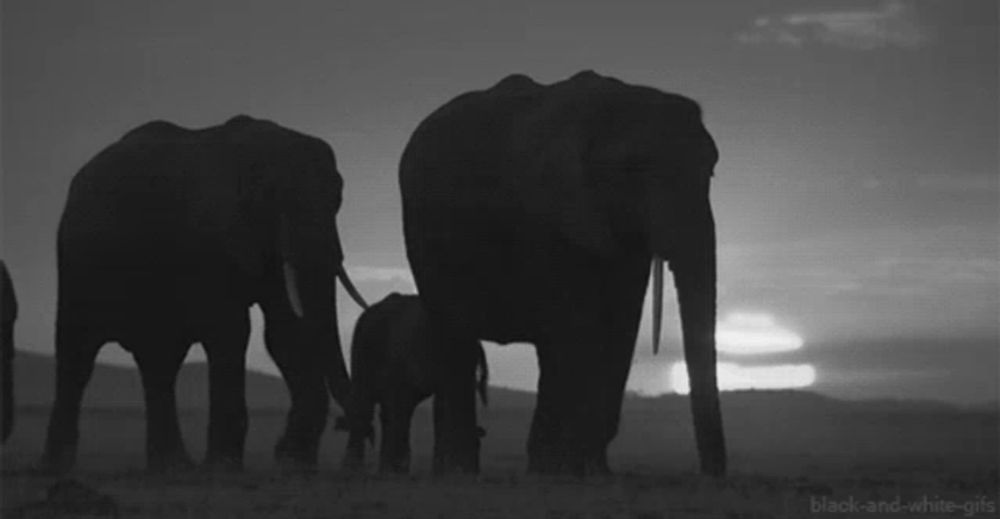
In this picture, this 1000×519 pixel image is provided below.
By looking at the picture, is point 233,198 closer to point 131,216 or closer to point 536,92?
point 131,216

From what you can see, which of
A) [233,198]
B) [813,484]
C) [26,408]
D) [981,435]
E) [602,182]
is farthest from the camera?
[26,408]

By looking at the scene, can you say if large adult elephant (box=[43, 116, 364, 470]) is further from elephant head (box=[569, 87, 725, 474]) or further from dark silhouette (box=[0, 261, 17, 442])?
elephant head (box=[569, 87, 725, 474])

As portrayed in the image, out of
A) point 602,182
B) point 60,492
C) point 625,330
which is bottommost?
point 60,492

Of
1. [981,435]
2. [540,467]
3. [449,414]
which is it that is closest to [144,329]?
[449,414]

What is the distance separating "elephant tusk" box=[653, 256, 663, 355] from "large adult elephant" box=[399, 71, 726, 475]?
0.8 inches

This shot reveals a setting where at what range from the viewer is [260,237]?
91.4 feet

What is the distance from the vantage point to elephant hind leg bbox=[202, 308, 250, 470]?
89.7 feet

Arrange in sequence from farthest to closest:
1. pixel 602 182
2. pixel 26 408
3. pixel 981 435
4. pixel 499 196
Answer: pixel 26 408, pixel 981 435, pixel 499 196, pixel 602 182

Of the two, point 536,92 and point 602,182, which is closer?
point 602,182

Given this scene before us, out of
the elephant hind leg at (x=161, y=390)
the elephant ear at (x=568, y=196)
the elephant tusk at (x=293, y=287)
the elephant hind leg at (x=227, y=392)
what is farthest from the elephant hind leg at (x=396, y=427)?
the elephant ear at (x=568, y=196)

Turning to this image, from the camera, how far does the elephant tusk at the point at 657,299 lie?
2331cm

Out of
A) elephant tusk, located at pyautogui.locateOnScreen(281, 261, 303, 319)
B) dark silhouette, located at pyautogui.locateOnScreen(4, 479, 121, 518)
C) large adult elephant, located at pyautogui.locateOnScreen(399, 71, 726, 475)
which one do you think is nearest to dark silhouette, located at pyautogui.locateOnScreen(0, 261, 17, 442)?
elephant tusk, located at pyautogui.locateOnScreen(281, 261, 303, 319)

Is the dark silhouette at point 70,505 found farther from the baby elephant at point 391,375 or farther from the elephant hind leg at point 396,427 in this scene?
the elephant hind leg at point 396,427

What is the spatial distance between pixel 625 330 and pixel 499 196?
2287mm
